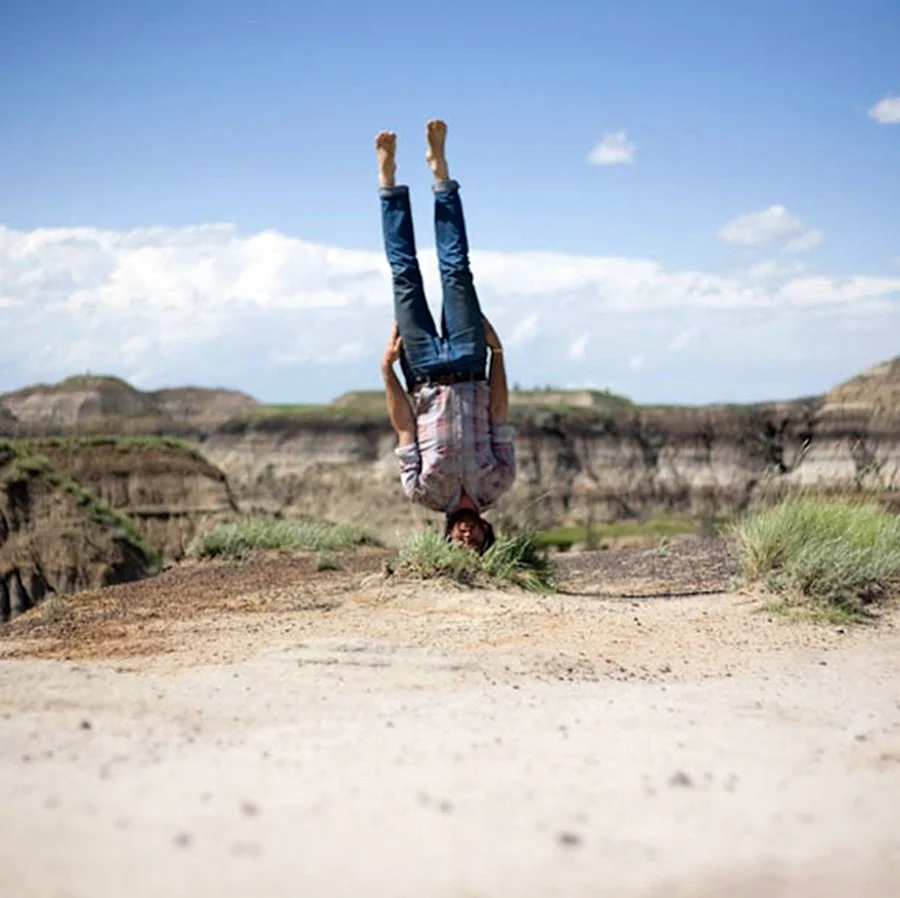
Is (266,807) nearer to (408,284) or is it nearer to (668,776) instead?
(668,776)

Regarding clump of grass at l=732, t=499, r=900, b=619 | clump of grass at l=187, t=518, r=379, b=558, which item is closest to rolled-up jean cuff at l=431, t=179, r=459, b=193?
clump of grass at l=732, t=499, r=900, b=619

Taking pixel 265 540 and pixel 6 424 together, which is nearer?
pixel 265 540

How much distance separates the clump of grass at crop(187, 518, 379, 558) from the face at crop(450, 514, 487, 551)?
5.07m

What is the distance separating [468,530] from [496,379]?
4.02 feet

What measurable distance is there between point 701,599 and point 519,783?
5.44m

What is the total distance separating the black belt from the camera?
10.3m

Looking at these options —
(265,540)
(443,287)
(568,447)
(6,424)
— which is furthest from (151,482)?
(568,447)

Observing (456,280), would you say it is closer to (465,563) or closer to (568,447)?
(465,563)

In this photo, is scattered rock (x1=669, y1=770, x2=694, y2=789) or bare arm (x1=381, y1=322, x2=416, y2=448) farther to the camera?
bare arm (x1=381, y1=322, x2=416, y2=448)

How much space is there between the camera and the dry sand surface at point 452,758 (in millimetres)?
4078

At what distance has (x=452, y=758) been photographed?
16.8 ft

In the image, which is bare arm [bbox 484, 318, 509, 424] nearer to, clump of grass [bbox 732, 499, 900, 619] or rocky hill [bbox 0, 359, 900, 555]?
clump of grass [bbox 732, 499, 900, 619]

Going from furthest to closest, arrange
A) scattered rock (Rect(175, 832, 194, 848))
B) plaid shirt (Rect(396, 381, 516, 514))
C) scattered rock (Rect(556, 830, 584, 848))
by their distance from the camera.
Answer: plaid shirt (Rect(396, 381, 516, 514)), scattered rock (Rect(556, 830, 584, 848)), scattered rock (Rect(175, 832, 194, 848))

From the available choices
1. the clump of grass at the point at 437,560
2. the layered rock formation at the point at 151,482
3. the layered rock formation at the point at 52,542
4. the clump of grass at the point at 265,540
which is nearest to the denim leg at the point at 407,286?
the clump of grass at the point at 437,560
